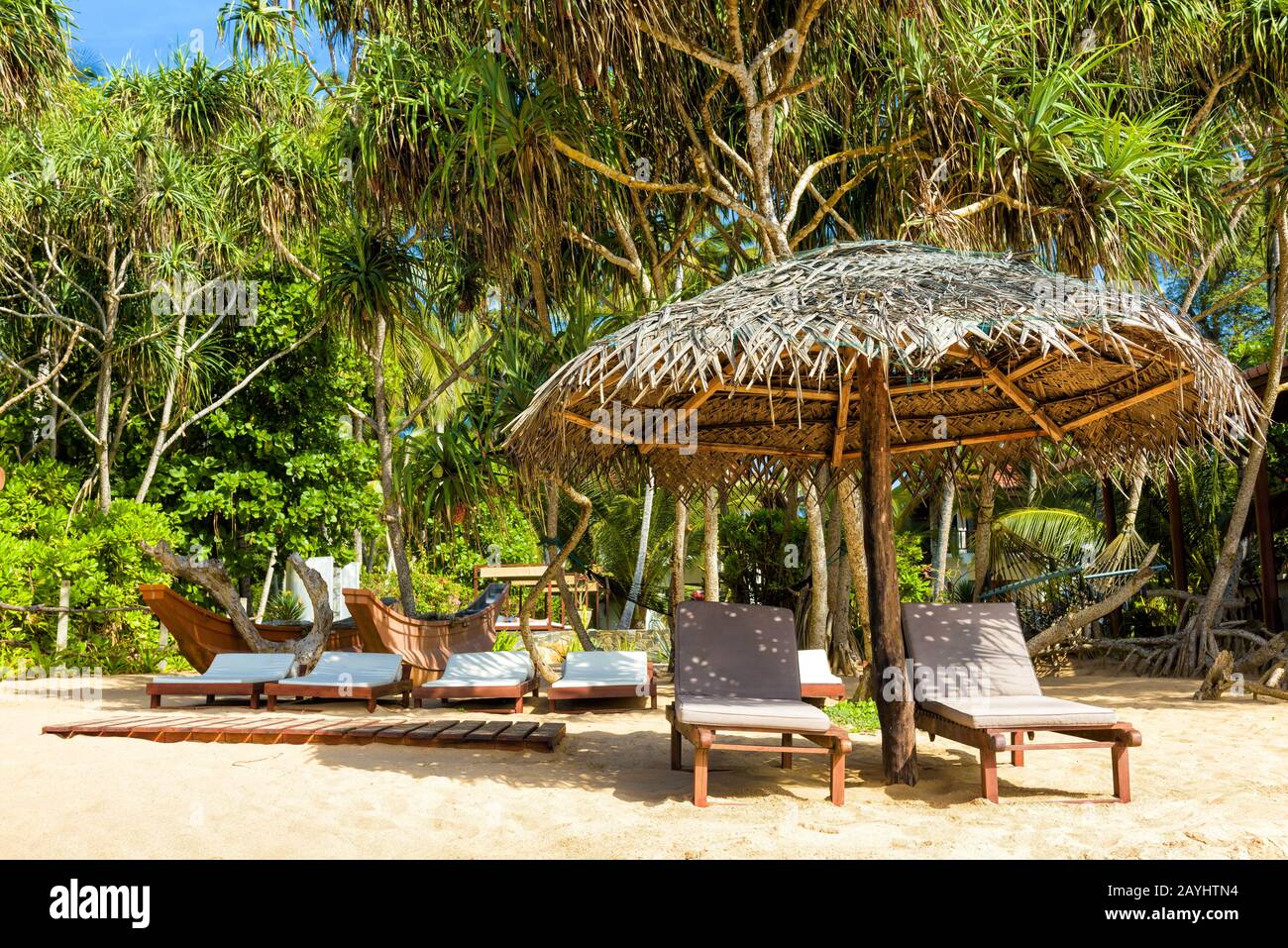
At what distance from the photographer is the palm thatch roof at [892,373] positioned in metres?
4.14

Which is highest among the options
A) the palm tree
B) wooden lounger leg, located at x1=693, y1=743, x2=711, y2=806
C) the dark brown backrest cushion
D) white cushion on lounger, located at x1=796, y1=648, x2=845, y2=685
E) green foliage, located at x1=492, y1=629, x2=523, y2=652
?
the palm tree

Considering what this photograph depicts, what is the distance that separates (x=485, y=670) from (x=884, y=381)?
4.28 m

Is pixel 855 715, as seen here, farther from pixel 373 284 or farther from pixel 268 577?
pixel 268 577

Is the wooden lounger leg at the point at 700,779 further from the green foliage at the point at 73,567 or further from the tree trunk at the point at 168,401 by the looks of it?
the tree trunk at the point at 168,401

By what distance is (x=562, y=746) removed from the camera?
233 inches

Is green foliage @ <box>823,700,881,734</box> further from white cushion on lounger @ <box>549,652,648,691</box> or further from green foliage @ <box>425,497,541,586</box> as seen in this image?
green foliage @ <box>425,497,541,586</box>

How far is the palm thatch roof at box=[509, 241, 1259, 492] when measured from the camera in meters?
4.14

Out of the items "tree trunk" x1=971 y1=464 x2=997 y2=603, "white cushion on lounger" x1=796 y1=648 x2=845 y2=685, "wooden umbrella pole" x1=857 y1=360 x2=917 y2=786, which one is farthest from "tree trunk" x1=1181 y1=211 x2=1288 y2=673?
"wooden umbrella pole" x1=857 y1=360 x2=917 y2=786

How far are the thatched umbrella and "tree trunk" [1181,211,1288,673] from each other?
362cm

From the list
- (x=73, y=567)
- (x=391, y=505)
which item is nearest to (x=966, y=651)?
(x=391, y=505)

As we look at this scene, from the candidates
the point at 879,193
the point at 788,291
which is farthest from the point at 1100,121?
the point at 788,291

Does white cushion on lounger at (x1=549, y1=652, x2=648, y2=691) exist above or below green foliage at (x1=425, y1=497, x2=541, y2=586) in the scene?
below

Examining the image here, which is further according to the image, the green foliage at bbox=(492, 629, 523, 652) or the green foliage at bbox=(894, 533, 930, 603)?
the green foliage at bbox=(492, 629, 523, 652)
